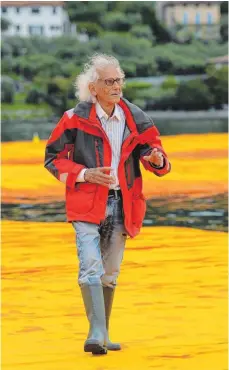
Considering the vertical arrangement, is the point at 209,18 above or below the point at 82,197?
below

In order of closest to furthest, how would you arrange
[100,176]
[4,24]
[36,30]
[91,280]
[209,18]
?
1. [100,176]
2. [91,280]
3. [4,24]
4. [36,30]
5. [209,18]

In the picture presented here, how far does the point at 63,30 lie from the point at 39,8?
473cm

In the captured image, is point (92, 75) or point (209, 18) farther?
point (209, 18)

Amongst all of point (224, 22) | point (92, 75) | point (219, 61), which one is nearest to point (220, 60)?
point (219, 61)

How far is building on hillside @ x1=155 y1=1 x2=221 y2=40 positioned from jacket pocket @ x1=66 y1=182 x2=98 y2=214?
8302 cm

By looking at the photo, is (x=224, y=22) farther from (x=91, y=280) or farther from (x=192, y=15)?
(x=91, y=280)

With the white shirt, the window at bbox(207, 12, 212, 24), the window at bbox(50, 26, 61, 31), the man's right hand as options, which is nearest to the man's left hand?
the white shirt

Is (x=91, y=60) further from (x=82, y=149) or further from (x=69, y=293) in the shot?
(x=69, y=293)

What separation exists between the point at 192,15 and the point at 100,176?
9150 cm

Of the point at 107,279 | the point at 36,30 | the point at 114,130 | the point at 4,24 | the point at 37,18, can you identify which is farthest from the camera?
the point at 36,30

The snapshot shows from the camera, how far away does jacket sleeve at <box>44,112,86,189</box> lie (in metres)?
7.15

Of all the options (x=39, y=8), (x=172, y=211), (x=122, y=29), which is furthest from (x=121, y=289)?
(x=39, y=8)

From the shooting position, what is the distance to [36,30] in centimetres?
9350

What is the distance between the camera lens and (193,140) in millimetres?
39875
